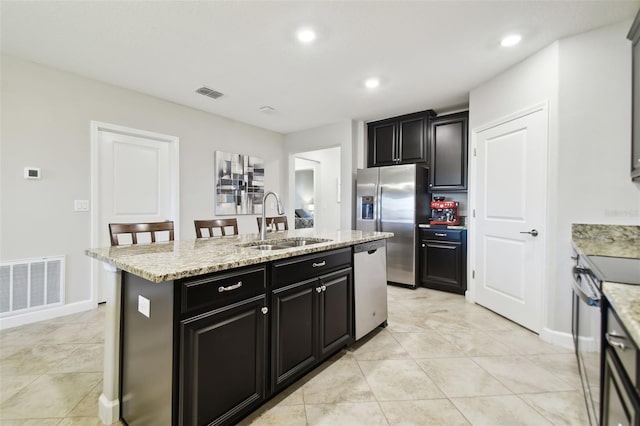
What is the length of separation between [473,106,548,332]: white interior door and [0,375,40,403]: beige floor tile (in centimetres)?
391

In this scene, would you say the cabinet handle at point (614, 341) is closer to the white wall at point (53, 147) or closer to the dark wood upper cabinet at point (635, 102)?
the dark wood upper cabinet at point (635, 102)

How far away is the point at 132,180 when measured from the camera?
3.51m

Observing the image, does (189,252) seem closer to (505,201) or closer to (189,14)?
(189,14)

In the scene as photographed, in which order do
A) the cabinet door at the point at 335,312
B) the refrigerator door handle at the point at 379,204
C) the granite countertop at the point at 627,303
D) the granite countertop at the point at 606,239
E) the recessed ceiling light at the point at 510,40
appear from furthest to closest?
the refrigerator door handle at the point at 379,204 → the recessed ceiling light at the point at 510,40 → the cabinet door at the point at 335,312 → the granite countertop at the point at 606,239 → the granite countertop at the point at 627,303

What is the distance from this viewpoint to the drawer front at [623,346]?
0.71 metres

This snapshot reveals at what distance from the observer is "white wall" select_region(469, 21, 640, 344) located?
7.07 feet

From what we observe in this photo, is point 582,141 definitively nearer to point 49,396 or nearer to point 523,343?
point 523,343

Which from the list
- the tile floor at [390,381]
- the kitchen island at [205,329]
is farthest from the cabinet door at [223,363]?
the tile floor at [390,381]

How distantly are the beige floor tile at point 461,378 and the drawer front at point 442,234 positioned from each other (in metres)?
1.88

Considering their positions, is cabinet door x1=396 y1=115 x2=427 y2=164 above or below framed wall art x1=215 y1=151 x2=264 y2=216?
above

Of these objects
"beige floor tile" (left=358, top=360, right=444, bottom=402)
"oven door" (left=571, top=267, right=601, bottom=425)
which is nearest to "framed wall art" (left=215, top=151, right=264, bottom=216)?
"beige floor tile" (left=358, top=360, right=444, bottom=402)

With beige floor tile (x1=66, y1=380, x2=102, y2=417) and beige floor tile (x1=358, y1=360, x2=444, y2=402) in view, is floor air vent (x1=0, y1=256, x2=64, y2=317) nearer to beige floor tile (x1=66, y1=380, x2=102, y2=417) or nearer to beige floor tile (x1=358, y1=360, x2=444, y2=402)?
beige floor tile (x1=66, y1=380, x2=102, y2=417)

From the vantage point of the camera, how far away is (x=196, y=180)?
4133 millimetres

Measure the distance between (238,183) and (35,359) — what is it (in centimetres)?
312
